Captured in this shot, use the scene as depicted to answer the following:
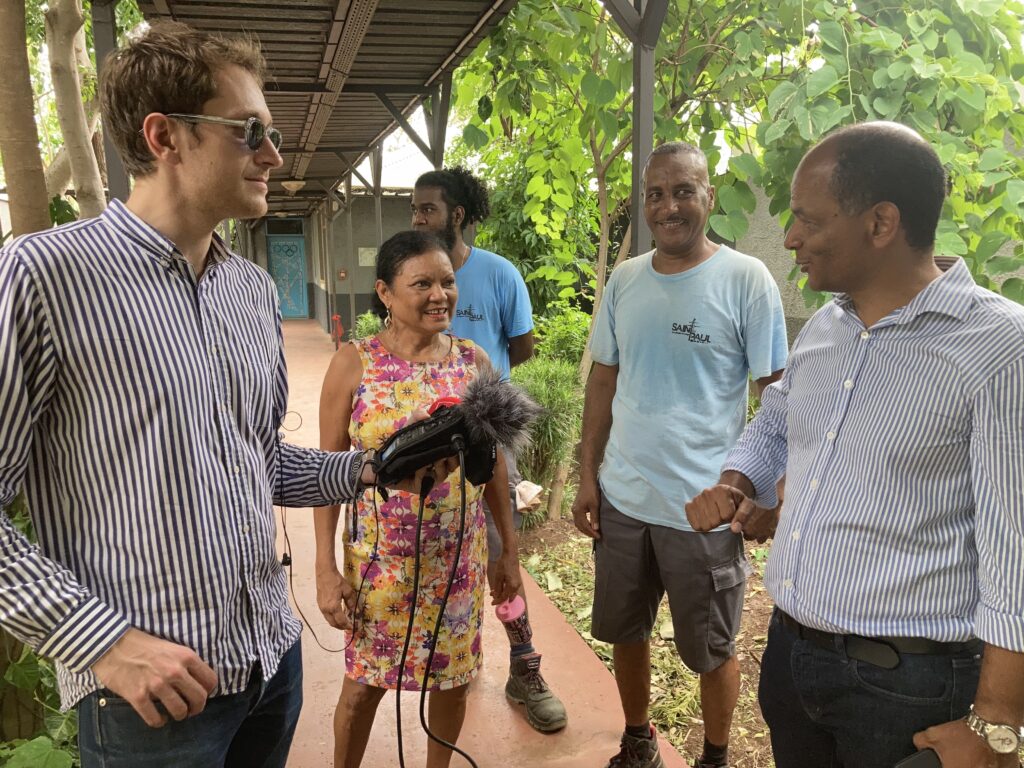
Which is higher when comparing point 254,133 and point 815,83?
point 815,83

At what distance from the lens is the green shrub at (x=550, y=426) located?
17.9ft

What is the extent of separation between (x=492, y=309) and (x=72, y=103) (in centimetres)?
215

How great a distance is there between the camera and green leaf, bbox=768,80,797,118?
9.26ft

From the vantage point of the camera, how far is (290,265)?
86.8 feet

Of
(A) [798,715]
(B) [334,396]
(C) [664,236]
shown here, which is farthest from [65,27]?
(A) [798,715]

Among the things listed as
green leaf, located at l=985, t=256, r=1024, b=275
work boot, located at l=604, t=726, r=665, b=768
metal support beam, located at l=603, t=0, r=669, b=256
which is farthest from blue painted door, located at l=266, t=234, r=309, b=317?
green leaf, located at l=985, t=256, r=1024, b=275

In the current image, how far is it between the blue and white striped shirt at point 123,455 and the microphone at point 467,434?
32 cm

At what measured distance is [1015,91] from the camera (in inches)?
112

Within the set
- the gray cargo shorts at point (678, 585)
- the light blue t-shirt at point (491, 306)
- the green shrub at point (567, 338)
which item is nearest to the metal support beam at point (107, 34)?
the light blue t-shirt at point (491, 306)

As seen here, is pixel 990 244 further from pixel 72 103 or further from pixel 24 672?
pixel 72 103

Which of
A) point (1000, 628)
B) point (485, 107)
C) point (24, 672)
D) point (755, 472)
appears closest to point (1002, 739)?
point (1000, 628)

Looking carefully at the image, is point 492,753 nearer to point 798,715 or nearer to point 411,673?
point 411,673

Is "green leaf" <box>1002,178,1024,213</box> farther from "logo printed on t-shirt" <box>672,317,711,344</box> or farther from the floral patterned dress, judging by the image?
the floral patterned dress

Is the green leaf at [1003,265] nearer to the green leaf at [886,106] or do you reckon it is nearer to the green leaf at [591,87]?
the green leaf at [886,106]
